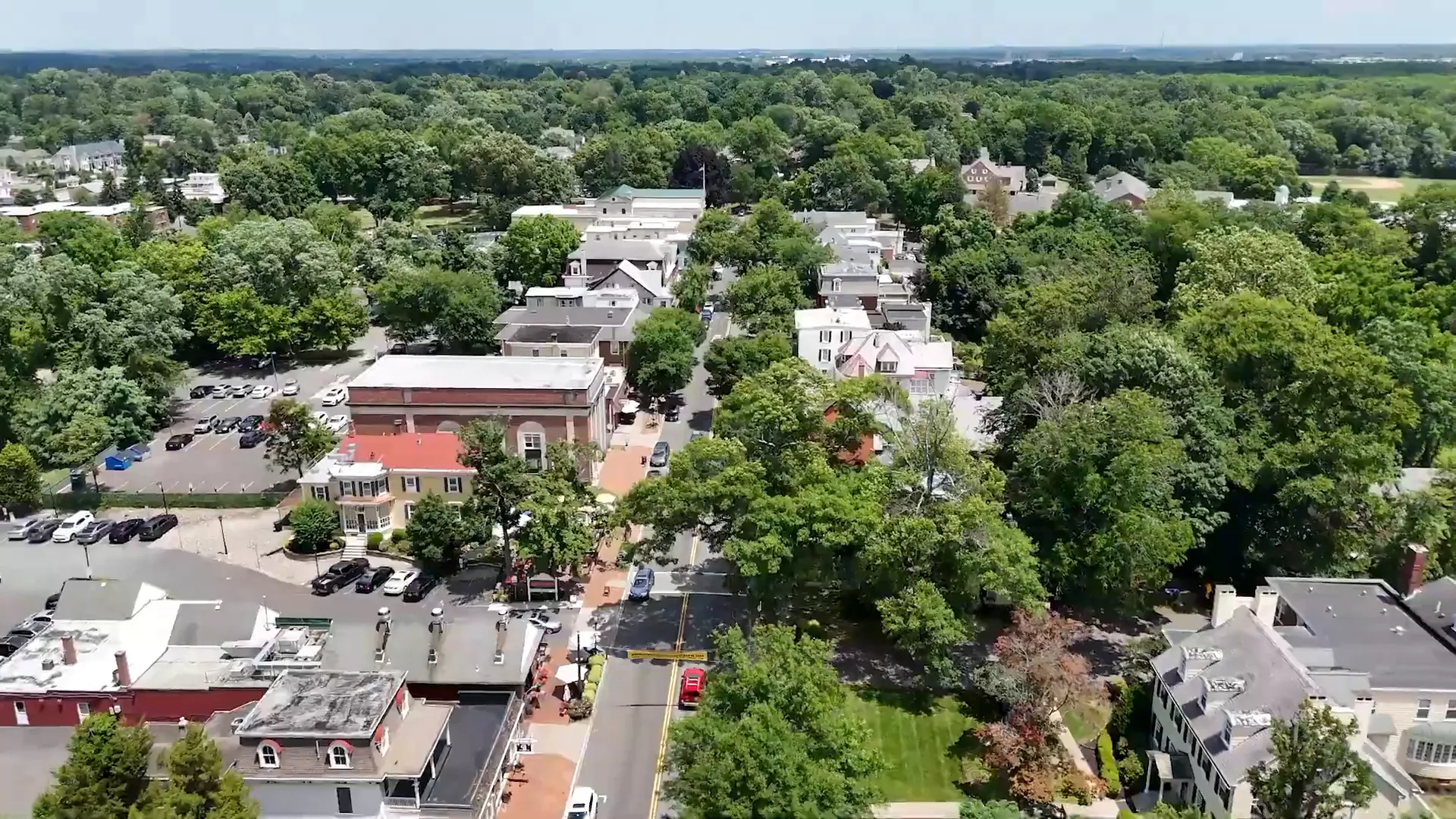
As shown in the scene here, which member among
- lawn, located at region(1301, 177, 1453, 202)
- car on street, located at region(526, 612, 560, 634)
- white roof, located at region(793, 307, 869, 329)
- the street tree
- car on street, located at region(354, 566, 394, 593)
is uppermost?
lawn, located at region(1301, 177, 1453, 202)

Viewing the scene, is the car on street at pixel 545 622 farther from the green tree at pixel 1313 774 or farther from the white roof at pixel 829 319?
the white roof at pixel 829 319

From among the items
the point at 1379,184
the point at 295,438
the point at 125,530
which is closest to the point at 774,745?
the point at 295,438

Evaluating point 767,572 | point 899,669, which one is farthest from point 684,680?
point 899,669

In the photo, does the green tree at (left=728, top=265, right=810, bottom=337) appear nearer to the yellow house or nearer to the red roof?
the red roof

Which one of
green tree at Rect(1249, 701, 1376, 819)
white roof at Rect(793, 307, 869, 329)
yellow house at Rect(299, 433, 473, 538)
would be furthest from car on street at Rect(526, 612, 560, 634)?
white roof at Rect(793, 307, 869, 329)

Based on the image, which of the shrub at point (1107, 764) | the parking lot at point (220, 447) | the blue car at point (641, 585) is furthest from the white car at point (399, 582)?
the shrub at point (1107, 764)

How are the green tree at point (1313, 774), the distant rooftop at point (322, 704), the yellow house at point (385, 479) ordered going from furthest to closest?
1. the yellow house at point (385, 479)
2. the distant rooftop at point (322, 704)
3. the green tree at point (1313, 774)

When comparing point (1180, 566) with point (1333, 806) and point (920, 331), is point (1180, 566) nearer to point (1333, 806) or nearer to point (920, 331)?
point (1333, 806)

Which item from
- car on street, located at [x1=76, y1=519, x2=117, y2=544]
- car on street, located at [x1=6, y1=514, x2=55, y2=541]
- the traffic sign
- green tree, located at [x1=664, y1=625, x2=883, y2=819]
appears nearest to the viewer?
green tree, located at [x1=664, y1=625, x2=883, y2=819]
